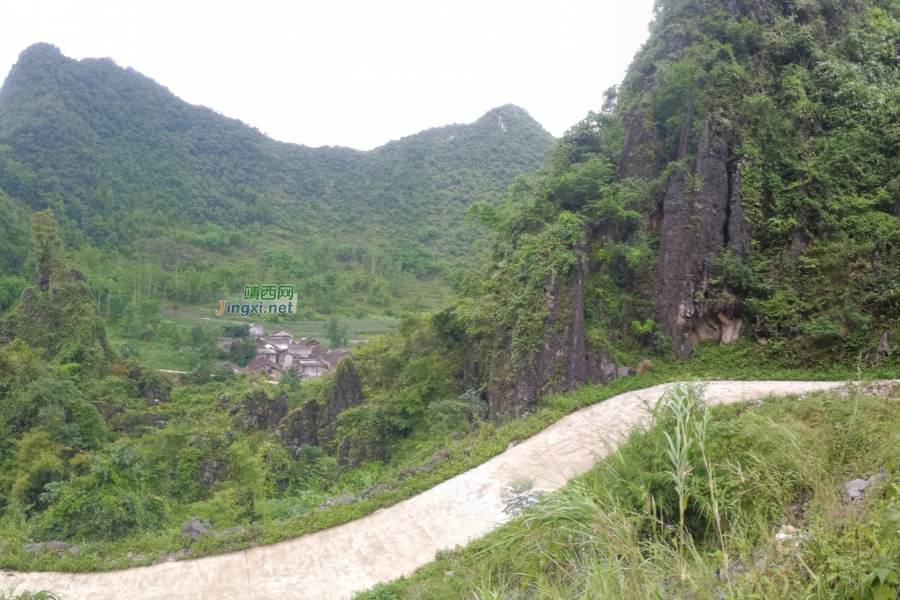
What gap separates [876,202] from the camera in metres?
9.20

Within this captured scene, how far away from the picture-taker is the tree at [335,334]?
1204 inches

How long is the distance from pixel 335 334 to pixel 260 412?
43.4ft

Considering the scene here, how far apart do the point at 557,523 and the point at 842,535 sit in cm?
126

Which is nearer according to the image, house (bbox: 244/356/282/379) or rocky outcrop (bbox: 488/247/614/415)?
rocky outcrop (bbox: 488/247/614/415)

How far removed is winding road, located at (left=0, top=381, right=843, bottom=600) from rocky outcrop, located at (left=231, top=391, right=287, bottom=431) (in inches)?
459

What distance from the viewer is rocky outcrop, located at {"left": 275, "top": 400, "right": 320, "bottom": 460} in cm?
1573

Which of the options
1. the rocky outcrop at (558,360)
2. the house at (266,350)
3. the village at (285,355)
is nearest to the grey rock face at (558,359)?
the rocky outcrop at (558,360)

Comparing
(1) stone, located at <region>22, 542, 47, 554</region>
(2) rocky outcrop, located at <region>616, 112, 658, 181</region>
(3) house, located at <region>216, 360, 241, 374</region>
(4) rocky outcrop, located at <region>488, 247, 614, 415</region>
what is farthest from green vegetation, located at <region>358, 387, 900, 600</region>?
(3) house, located at <region>216, 360, 241, 374</region>

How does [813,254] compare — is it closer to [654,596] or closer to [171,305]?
[654,596]

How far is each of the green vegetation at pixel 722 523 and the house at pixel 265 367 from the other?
2550 cm

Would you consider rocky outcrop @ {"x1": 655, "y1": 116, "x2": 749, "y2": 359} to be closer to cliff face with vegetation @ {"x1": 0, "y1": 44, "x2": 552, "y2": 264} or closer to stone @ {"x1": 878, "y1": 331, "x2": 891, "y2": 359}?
stone @ {"x1": 878, "y1": 331, "x2": 891, "y2": 359}

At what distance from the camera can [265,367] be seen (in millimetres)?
29234

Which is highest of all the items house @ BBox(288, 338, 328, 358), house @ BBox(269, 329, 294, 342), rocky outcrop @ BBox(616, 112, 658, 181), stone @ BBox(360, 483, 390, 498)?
rocky outcrop @ BBox(616, 112, 658, 181)

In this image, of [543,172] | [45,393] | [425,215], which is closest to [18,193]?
[425,215]
